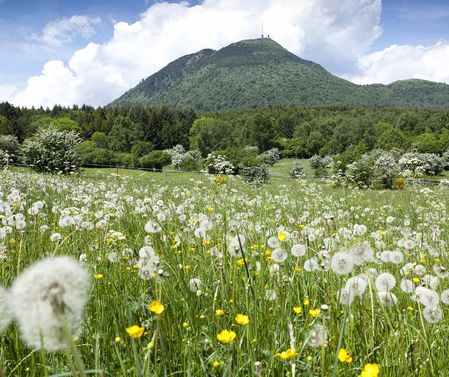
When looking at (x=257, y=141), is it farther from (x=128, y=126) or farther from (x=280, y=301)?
(x=280, y=301)

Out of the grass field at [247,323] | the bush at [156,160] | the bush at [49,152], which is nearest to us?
the grass field at [247,323]

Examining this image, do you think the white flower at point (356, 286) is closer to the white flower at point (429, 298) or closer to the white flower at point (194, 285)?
the white flower at point (429, 298)

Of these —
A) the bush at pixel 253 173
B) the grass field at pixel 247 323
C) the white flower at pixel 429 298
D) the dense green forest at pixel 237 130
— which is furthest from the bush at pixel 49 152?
the dense green forest at pixel 237 130

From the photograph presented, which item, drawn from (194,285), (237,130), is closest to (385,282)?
(194,285)

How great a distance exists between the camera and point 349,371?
1742 millimetres

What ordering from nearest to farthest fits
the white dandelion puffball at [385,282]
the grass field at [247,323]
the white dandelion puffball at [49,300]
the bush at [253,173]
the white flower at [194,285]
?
1. the white dandelion puffball at [49,300]
2. the grass field at [247,323]
3. the white dandelion puffball at [385,282]
4. the white flower at [194,285]
5. the bush at [253,173]

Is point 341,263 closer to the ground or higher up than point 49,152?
closer to the ground

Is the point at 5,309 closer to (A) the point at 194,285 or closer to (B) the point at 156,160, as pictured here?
(A) the point at 194,285

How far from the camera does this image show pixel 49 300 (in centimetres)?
78

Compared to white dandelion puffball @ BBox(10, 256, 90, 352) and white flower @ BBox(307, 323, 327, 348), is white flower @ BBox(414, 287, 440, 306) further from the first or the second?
white dandelion puffball @ BBox(10, 256, 90, 352)

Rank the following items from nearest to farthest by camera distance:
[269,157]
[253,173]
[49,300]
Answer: [49,300], [253,173], [269,157]

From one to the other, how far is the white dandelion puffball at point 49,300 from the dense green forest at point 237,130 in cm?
6836

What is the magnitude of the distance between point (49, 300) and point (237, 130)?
93.6 m

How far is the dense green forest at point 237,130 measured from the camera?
267ft
